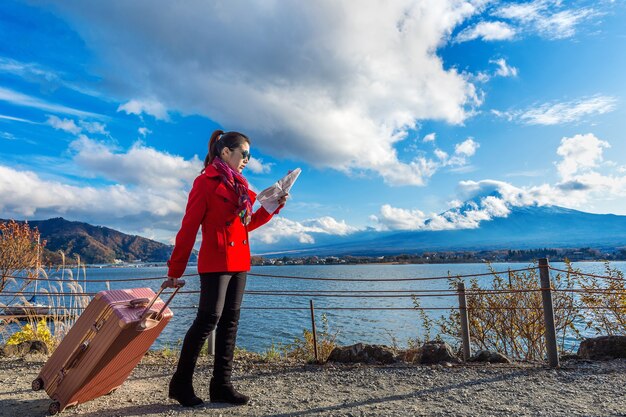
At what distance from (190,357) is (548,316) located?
161 inches

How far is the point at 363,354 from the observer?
5.13 m

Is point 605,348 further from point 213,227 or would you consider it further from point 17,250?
point 17,250

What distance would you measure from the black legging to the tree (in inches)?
251

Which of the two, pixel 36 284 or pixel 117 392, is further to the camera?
pixel 36 284

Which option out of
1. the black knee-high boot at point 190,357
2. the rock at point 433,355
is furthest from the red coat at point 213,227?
the rock at point 433,355

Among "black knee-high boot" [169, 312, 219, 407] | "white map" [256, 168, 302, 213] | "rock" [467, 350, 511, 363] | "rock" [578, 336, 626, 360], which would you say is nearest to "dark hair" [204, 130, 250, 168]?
"white map" [256, 168, 302, 213]

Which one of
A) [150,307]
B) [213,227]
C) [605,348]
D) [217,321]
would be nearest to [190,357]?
[217,321]

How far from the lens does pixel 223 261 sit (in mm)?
3203

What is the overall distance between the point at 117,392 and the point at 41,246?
19.0ft

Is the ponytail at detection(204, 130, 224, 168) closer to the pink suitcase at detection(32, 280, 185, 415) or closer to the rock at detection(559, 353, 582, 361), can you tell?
the pink suitcase at detection(32, 280, 185, 415)

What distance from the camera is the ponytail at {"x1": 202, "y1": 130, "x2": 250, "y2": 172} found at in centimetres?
352

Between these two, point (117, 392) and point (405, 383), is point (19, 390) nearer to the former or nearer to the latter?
point (117, 392)

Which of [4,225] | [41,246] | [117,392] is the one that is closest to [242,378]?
[117,392]

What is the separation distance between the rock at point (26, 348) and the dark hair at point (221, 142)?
13.7ft
